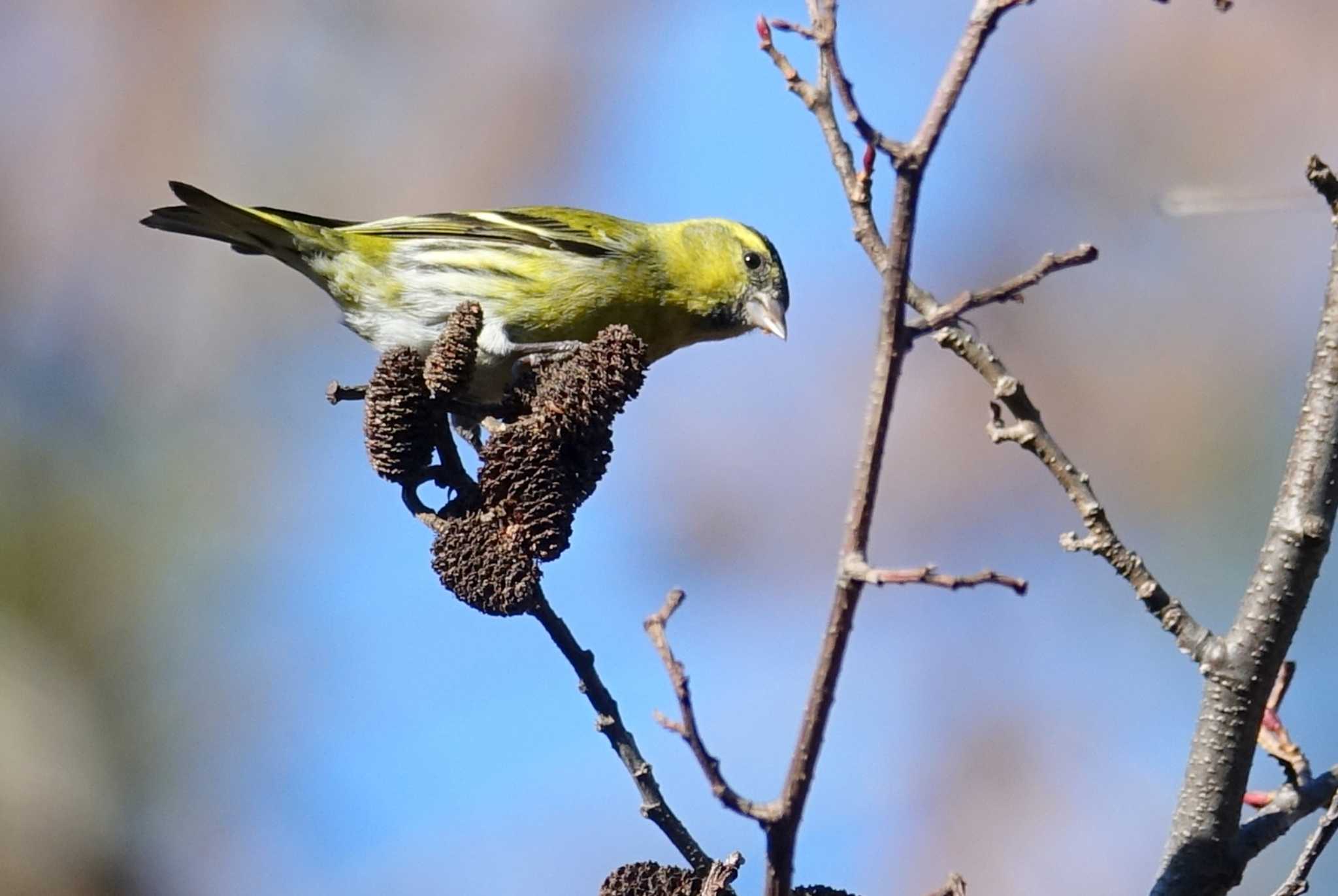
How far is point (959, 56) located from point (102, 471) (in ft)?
20.6

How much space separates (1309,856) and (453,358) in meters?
1.52

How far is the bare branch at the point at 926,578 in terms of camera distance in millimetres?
1438

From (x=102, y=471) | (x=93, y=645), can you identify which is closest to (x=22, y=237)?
(x=102, y=471)

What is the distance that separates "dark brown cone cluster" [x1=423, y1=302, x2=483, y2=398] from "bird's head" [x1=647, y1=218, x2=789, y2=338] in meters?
1.96

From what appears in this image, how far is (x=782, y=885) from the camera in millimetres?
1578

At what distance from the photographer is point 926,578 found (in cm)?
150

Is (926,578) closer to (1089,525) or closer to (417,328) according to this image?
(1089,525)

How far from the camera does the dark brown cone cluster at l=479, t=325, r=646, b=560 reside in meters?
2.28

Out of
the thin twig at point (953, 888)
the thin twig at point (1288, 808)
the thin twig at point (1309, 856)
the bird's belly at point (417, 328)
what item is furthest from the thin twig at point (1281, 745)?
the bird's belly at point (417, 328)

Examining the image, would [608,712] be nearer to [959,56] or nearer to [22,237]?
[959,56]

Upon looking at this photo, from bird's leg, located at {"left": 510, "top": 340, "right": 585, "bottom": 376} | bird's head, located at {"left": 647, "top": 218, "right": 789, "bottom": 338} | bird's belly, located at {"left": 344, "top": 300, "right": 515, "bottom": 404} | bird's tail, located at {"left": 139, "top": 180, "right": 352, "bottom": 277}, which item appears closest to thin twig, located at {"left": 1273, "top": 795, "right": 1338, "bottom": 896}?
bird's leg, located at {"left": 510, "top": 340, "right": 585, "bottom": 376}

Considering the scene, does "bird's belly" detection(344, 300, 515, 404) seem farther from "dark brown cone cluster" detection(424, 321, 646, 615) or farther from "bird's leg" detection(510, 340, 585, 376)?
"dark brown cone cluster" detection(424, 321, 646, 615)

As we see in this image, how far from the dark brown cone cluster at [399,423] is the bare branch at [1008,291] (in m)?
1.09

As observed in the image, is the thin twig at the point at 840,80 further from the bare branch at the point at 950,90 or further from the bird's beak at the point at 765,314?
the bird's beak at the point at 765,314
